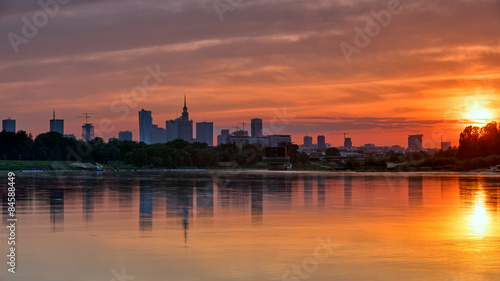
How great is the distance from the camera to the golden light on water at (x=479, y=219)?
2688cm

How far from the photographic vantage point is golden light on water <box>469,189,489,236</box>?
26.9 meters

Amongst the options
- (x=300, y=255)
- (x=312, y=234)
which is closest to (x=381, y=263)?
(x=300, y=255)

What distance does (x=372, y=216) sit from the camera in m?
33.1

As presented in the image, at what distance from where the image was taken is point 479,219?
31531 millimetres

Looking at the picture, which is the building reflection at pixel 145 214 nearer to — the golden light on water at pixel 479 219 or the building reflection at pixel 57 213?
the building reflection at pixel 57 213

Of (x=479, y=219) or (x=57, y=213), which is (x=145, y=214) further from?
(x=479, y=219)

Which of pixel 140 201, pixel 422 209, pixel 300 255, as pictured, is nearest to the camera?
pixel 300 255

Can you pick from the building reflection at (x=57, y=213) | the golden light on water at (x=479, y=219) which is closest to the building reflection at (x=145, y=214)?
the building reflection at (x=57, y=213)

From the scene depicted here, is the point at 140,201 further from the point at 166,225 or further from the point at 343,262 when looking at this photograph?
the point at 343,262

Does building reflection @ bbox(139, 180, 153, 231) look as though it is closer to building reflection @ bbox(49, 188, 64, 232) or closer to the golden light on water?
building reflection @ bbox(49, 188, 64, 232)

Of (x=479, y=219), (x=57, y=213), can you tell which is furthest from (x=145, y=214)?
(x=479, y=219)

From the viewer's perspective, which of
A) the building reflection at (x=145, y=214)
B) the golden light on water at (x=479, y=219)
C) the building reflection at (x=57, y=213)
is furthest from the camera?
the building reflection at (x=145, y=214)

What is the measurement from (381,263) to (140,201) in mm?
27274

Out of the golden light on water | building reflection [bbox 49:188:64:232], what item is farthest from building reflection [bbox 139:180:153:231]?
the golden light on water
